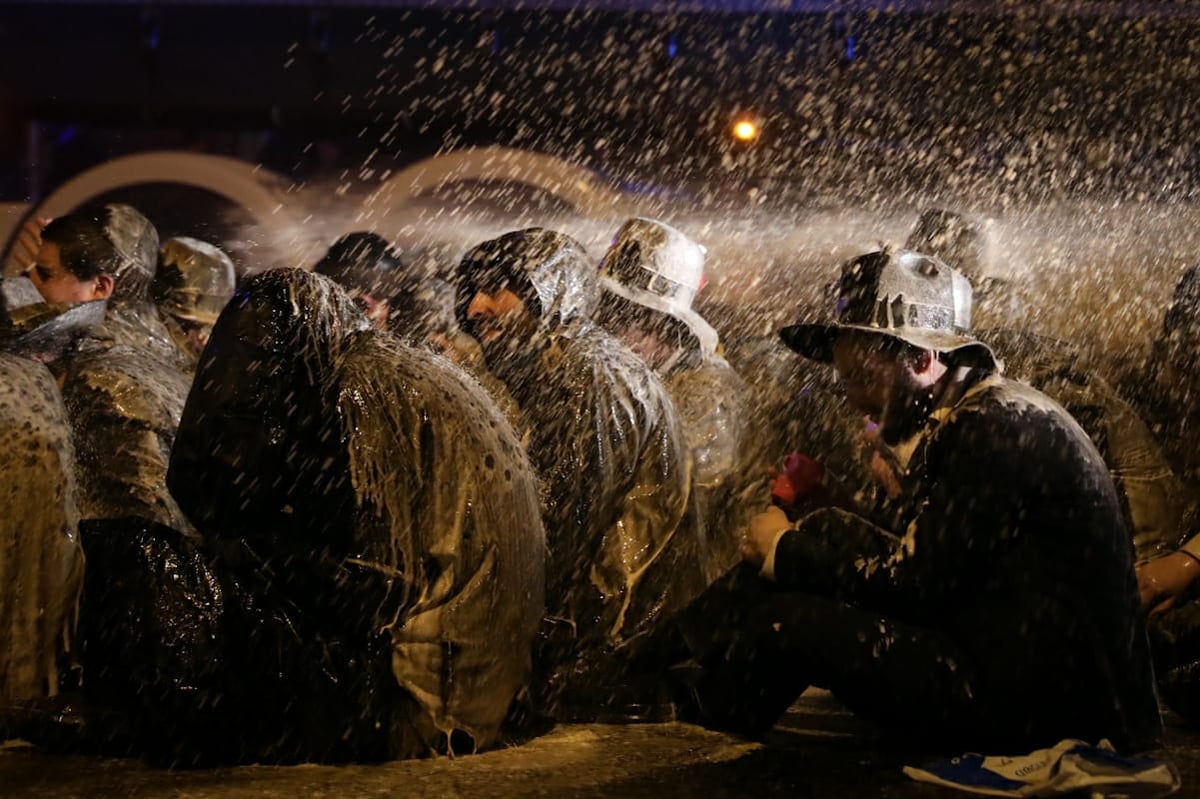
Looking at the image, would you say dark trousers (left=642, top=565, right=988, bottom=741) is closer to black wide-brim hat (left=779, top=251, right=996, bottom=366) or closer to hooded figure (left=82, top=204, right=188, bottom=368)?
black wide-brim hat (left=779, top=251, right=996, bottom=366)

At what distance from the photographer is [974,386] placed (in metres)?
3.95

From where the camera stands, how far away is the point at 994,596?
378 centimetres

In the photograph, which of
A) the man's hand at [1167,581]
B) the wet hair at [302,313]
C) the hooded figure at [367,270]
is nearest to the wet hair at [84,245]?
the hooded figure at [367,270]

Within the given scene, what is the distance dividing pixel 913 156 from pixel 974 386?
5538 millimetres

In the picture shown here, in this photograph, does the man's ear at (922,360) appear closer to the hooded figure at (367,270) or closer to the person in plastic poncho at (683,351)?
the person in plastic poncho at (683,351)

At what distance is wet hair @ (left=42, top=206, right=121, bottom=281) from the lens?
6.32 m

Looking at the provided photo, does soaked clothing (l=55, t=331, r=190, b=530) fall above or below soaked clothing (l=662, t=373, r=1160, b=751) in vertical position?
above

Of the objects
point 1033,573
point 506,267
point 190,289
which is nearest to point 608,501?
point 506,267

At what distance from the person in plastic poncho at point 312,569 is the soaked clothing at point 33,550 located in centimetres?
41

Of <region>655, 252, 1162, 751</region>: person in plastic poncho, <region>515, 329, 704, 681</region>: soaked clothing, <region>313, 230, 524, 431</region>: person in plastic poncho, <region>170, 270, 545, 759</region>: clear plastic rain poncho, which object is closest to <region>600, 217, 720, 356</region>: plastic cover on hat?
<region>515, 329, 704, 681</region>: soaked clothing

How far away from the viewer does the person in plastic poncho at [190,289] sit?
7.86 m

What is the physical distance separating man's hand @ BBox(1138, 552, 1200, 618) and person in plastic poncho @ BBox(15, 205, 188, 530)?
4056 millimetres

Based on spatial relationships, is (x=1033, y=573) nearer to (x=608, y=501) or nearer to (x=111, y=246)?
(x=608, y=501)

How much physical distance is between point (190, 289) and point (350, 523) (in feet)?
15.3
